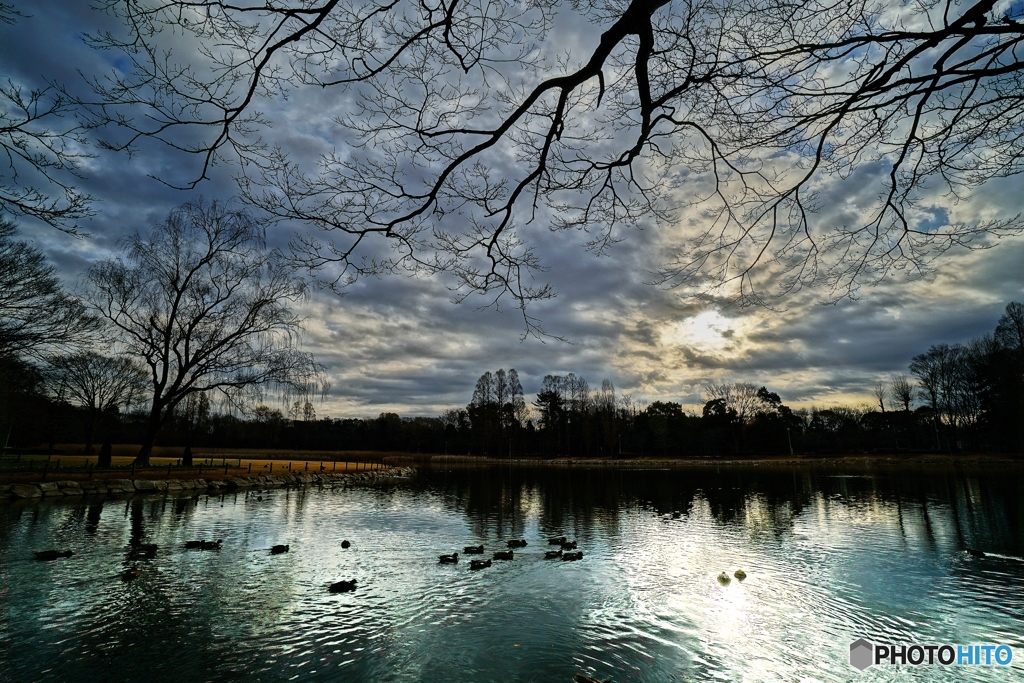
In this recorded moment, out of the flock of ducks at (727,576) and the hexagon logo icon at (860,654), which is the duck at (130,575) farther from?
the hexagon logo icon at (860,654)

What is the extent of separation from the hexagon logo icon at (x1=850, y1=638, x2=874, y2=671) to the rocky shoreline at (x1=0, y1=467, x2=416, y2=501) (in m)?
26.2

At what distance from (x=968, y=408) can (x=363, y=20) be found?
89473 millimetres

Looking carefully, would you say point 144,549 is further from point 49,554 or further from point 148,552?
point 49,554

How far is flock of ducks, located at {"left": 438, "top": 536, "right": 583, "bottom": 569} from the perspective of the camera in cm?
1209

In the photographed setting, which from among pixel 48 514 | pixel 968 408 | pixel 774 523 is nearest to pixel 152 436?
pixel 48 514

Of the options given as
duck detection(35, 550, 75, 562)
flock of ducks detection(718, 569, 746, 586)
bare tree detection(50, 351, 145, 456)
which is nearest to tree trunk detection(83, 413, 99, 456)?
bare tree detection(50, 351, 145, 456)

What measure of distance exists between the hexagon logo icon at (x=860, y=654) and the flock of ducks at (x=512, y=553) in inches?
252

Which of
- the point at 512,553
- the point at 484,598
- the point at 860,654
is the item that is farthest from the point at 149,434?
the point at 860,654

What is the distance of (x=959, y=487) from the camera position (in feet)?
99.9

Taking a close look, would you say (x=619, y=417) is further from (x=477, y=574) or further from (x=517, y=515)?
(x=477, y=574)

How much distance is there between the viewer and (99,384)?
43562mm

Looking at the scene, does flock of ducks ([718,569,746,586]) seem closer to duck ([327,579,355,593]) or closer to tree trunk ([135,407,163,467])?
duck ([327,579,355,593])

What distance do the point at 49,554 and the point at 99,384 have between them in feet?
136

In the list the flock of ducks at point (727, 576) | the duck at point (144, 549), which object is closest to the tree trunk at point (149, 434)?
the duck at point (144, 549)
